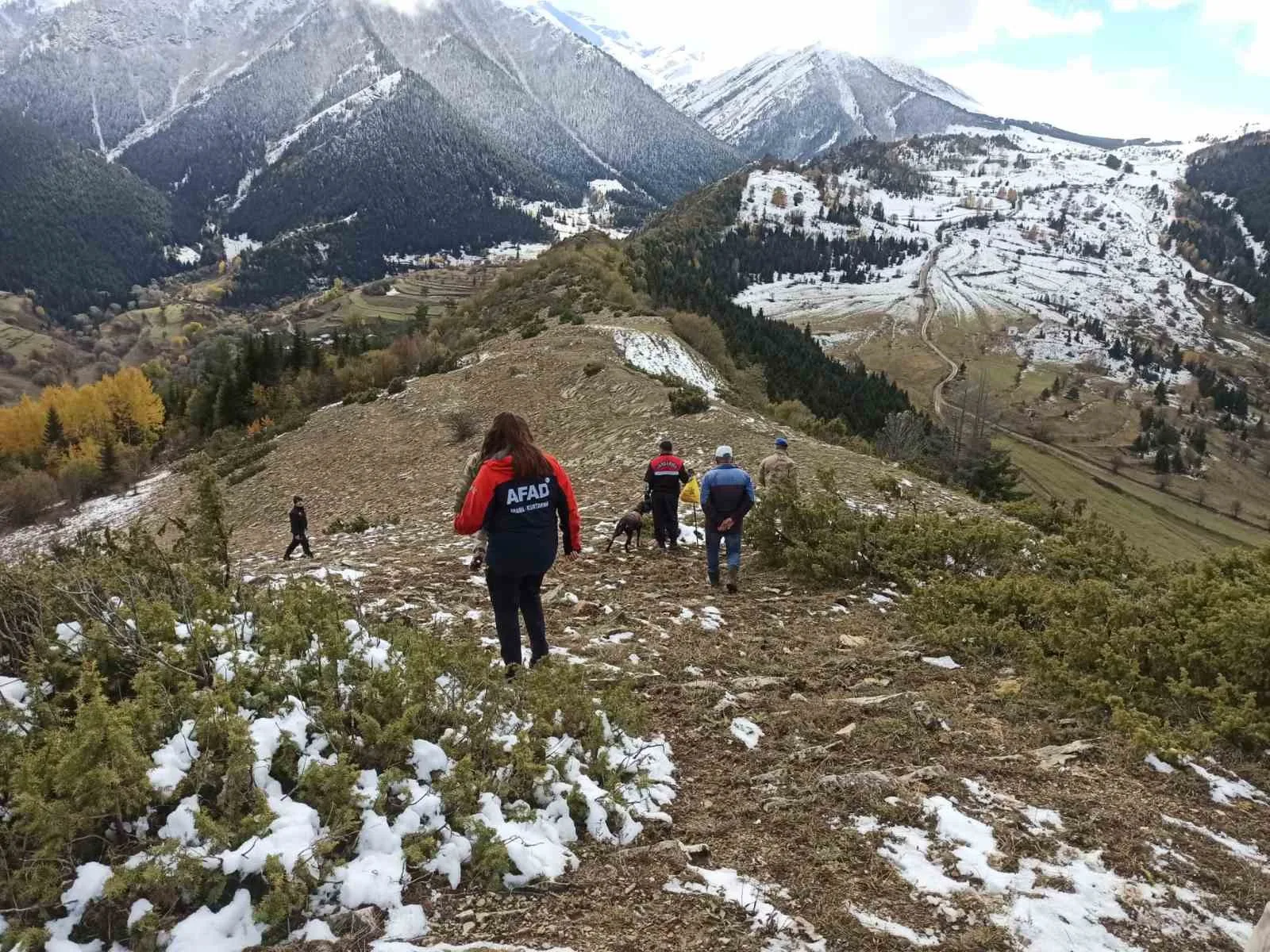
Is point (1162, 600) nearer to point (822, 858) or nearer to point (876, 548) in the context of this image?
point (876, 548)

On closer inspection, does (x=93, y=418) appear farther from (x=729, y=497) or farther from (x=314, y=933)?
(x=314, y=933)

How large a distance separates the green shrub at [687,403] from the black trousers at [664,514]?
→ 36.5 feet

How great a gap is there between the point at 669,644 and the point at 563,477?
9.19ft

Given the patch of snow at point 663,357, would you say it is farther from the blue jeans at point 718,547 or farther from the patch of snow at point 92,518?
the patch of snow at point 92,518

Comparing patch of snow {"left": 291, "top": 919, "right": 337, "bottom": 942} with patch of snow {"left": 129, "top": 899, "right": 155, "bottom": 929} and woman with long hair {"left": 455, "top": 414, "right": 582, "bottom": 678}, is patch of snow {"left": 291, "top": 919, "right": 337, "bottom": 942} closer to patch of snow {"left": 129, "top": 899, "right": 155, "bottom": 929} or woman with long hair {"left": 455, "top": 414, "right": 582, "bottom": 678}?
patch of snow {"left": 129, "top": 899, "right": 155, "bottom": 929}

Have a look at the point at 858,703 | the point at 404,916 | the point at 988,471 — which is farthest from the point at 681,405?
the point at 988,471

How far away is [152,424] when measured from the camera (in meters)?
76.6

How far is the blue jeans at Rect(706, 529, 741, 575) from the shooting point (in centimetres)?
1095

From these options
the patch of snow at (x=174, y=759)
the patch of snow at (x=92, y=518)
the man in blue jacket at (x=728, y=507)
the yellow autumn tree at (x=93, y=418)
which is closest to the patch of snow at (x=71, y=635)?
the patch of snow at (x=174, y=759)

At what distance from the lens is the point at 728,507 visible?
1085 centimetres

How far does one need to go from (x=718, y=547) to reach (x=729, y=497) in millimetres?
845

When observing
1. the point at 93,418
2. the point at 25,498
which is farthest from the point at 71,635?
the point at 93,418

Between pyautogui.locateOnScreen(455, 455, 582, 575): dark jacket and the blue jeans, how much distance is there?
4854mm

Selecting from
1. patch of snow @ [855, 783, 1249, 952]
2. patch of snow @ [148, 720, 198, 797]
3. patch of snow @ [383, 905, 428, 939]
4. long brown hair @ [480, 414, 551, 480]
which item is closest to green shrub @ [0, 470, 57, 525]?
long brown hair @ [480, 414, 551, 480]
